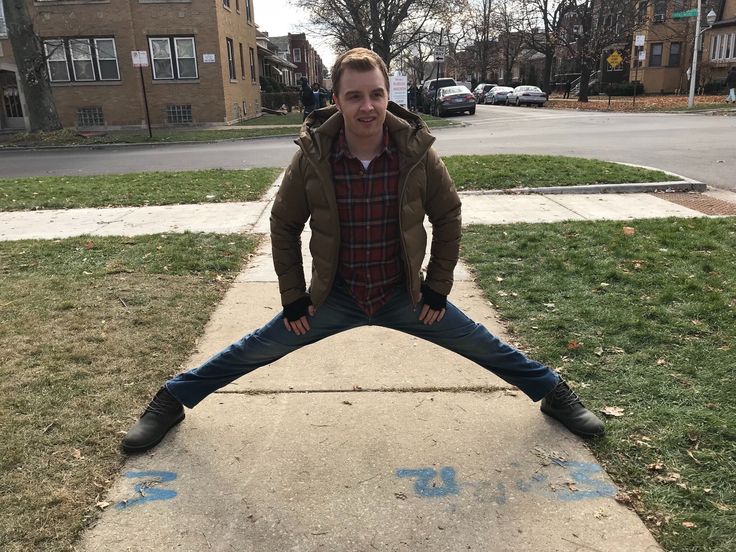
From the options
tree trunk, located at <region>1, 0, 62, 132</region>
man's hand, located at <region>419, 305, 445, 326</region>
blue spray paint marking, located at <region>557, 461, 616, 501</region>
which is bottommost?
blue spray paint marking, located at <region>557, 461, 616, 501</region>

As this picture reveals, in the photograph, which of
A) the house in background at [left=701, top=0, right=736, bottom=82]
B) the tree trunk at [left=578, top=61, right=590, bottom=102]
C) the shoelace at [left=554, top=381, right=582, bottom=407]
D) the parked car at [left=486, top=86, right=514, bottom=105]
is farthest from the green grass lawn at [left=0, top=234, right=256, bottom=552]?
the house in background at [left=701, top=0, right=736, bottom=82]

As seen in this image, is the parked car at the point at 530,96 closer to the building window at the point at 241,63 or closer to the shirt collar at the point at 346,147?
the building window at the point at 241,63

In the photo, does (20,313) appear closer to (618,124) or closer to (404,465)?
(404,465)

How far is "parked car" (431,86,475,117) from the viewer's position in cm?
2950

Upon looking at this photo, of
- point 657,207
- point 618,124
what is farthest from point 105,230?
point 618,124

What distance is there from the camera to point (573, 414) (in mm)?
2934

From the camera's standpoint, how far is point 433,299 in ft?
8.70

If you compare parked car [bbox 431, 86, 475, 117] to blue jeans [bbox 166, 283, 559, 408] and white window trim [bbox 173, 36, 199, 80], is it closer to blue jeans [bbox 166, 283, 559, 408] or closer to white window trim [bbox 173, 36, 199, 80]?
white window trim [bbox 173, 36, 199, 80]

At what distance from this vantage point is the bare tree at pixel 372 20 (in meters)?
38.9

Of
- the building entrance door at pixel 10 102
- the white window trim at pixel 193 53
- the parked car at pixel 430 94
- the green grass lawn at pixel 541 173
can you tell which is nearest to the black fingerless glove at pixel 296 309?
the green grass lawn at pixel 541 173

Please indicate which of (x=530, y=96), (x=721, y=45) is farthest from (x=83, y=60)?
(x=721, y=45)

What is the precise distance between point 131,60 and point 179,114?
297cm

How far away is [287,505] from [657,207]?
6978 millimetres

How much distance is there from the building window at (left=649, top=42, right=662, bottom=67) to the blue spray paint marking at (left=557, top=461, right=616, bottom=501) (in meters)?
54.3
